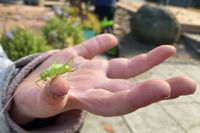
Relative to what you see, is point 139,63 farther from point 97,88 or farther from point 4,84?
point 4,84

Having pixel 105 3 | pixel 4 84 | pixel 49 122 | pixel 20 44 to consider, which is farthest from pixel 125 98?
pixel 105 3

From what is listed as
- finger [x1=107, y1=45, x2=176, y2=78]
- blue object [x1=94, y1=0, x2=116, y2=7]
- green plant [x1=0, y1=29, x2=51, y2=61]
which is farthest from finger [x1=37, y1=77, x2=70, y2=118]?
blue object [x1=94, y1=0, x2=116, y2=7]

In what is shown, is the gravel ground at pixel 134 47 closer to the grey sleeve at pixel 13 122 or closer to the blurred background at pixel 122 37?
the blurred background at pixel 122 37

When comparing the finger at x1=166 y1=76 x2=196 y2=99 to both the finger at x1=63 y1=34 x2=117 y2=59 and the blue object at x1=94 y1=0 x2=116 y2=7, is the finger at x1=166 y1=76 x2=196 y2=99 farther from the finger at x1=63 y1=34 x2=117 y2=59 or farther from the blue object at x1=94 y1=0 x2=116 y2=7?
the blue object at x1=94 y1=0 x2=116 y2=7

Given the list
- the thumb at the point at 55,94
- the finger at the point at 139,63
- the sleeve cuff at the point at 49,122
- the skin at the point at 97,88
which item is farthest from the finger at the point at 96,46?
the thumb at the point at 55,94

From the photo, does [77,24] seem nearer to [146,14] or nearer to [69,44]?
[69,44]

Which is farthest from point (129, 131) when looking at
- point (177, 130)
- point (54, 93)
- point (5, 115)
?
point (54, 93)

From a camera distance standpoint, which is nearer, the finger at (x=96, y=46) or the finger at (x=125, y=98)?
the finger at (x=125, y=98)
